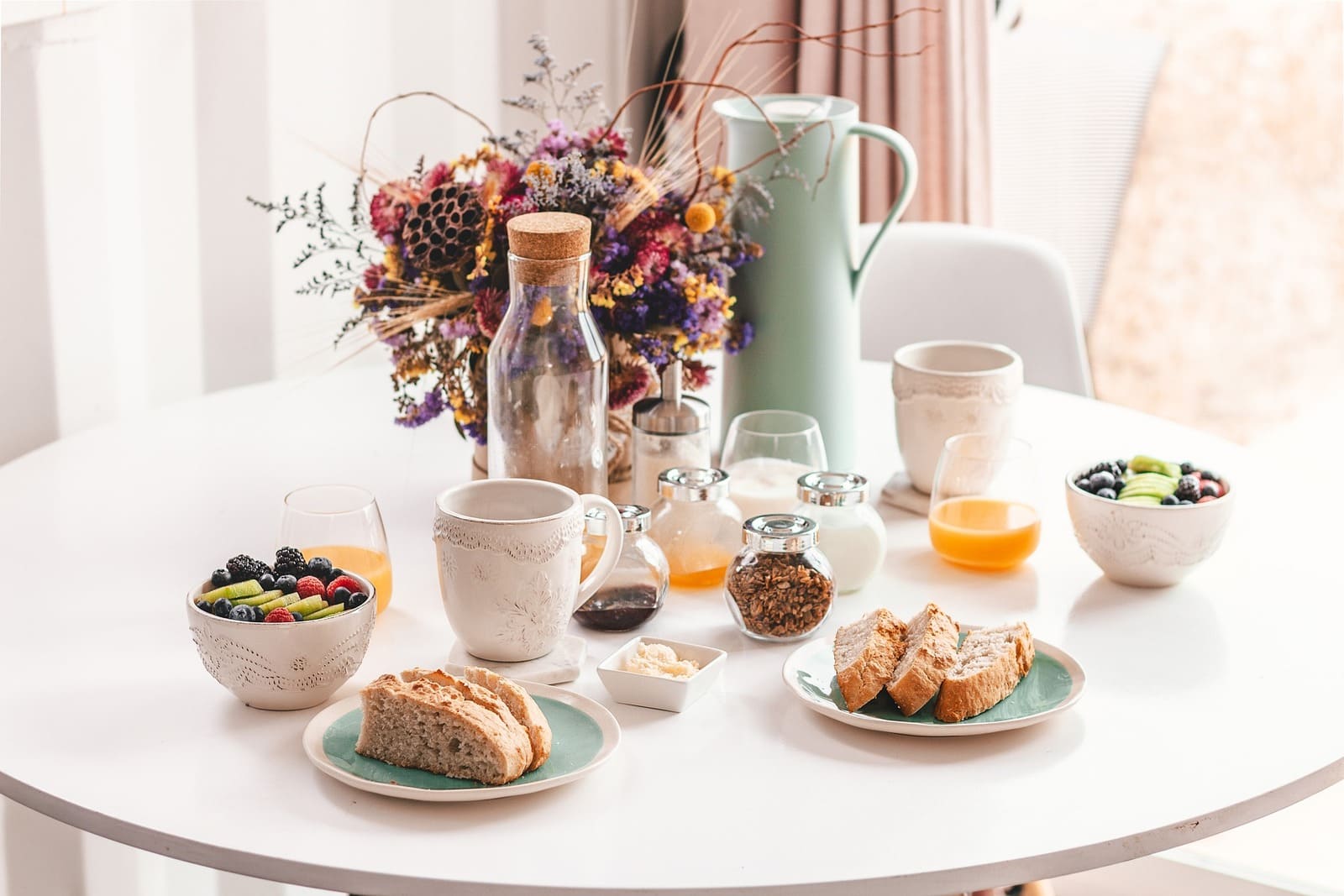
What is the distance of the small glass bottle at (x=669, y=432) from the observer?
131 cm

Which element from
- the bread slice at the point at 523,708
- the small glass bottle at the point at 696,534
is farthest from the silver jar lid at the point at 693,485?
the bread slice at the point at 523,708

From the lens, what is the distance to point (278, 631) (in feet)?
3.15

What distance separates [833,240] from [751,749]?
616 millimetres

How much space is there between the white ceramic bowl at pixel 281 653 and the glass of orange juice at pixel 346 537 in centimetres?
15

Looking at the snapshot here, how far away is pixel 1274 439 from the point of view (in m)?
4.71

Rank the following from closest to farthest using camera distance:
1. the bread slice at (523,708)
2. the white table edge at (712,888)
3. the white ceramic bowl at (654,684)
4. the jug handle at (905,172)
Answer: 1. the white table edge at (712,888)
2. the bread slice at (523,708)
3. the white ceramic bowl at (654,684)
4. the jug handle at (905,172)

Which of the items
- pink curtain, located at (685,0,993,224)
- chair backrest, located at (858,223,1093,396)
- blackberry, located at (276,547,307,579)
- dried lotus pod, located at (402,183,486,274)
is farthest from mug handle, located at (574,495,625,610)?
pink curtain, located at (685,0,993,224)

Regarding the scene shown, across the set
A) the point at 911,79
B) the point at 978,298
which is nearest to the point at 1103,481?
the point at 978,298

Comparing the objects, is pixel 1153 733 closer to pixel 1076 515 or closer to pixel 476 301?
pixel 1076 515

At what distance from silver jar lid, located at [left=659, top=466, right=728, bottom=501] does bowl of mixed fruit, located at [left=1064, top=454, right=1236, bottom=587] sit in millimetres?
307

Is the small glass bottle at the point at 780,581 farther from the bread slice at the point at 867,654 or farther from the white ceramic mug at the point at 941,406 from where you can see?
the white ceramic mug at the point at 941,406

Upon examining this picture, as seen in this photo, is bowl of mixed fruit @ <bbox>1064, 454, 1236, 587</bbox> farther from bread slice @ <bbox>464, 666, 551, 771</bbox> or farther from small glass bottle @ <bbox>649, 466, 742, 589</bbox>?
bread slice @ <bbox>464, 666, 551, 771</bbox>

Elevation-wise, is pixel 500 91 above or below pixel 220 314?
above

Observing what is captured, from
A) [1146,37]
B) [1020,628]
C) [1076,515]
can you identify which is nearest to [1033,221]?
[1146,37]
